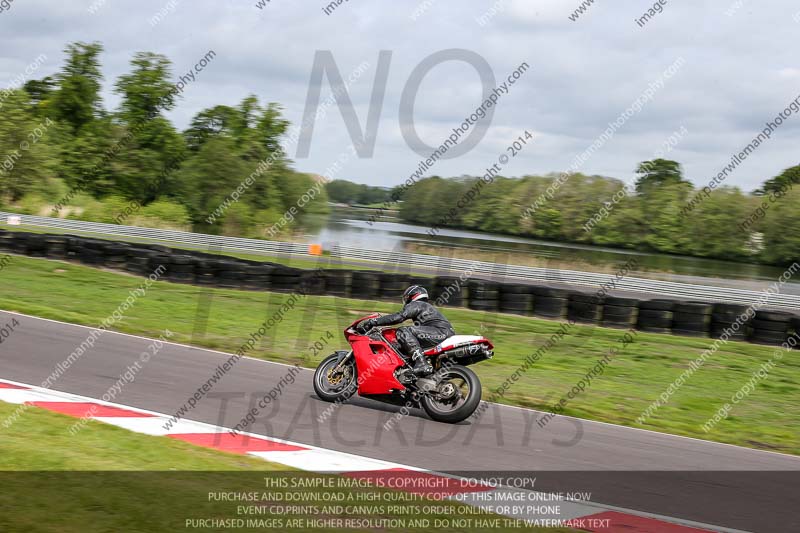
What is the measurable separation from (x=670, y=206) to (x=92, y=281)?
60211 mm

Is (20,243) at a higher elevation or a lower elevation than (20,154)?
lower

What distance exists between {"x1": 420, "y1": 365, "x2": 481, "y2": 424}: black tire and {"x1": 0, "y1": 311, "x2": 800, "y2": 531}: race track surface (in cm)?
12

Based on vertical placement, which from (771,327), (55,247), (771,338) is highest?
(771,327)

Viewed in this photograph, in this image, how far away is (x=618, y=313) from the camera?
18.0 m

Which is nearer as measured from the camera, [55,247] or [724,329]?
[724,329]

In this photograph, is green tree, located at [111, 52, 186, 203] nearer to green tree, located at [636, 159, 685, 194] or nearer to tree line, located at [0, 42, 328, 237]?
tree line, located at [0, 42, 328, 237]

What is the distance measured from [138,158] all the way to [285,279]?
2028 inches

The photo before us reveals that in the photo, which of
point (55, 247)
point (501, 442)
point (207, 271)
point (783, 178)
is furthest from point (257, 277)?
point (783, 178)

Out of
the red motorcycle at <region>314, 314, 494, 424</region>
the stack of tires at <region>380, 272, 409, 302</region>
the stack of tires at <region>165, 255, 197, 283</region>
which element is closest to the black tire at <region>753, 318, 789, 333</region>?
the stack of tires at <region>380, 272, 409, 302</region>

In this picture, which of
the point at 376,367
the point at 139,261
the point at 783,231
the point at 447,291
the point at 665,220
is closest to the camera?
the point at 376,367

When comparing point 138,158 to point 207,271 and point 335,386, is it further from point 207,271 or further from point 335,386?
point 335,386

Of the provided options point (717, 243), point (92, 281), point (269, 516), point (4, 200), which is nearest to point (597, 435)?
point (269, 516)

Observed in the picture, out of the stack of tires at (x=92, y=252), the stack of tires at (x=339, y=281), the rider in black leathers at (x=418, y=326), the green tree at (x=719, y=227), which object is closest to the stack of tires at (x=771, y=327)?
the stack of tires at (x=339, y=281)

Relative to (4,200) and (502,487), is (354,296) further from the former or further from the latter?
(4,200)
